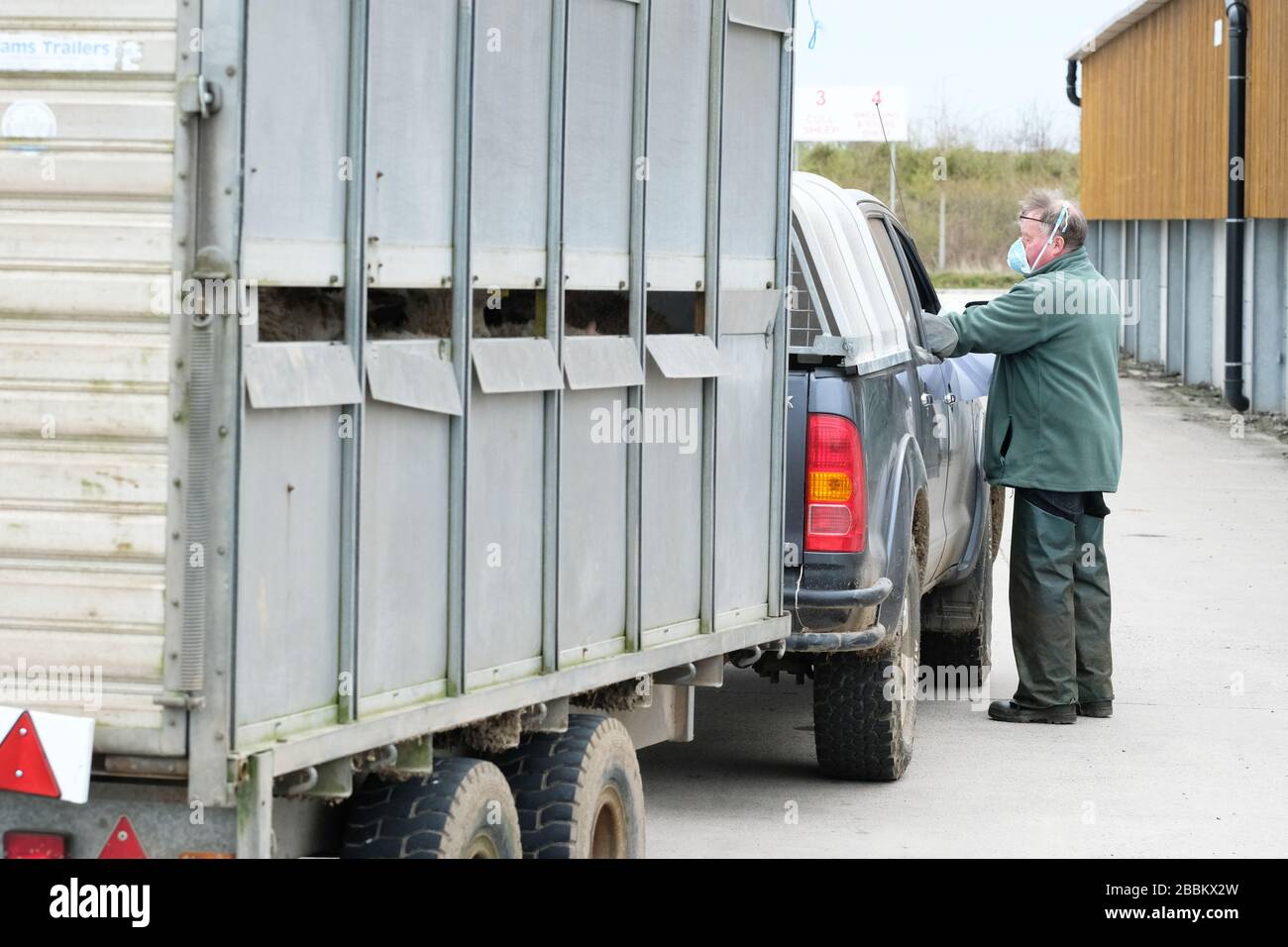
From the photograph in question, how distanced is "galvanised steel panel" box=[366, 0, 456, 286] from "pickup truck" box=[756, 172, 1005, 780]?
280 cm

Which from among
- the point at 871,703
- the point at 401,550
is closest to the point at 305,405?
the point at 401,550

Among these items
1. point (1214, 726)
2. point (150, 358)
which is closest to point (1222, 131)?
point (1214, 726)

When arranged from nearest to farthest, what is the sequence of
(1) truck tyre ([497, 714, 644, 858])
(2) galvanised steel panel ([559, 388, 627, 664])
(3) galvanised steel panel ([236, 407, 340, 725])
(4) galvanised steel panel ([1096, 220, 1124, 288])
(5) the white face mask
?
(3) galvanised steel panel ([236, 407, 340, 725]) < (1) truck tyre ([497, 714, 644, 858]) < (2) galvanised steel panel ([559, 388, 627, 664]) < (5) the white face mask < (4) galvanised steel panel ([1096, 220, 1124, 288])

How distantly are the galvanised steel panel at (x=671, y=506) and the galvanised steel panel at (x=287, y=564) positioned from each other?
5.25 feet

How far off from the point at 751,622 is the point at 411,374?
2392mm

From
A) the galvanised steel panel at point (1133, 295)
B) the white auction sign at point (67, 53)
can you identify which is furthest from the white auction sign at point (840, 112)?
the white auction sign at point (67, 53)

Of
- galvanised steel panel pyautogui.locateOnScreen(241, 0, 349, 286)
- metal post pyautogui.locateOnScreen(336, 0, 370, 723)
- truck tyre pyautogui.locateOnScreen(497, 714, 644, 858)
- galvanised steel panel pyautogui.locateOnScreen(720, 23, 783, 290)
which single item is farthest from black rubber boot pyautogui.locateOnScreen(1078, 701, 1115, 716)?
galvanised steel panel pyautogui.locateOnScreen(241, 0, 349, 286)

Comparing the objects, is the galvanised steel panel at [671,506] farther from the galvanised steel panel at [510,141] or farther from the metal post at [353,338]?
the metal post at [353,338]

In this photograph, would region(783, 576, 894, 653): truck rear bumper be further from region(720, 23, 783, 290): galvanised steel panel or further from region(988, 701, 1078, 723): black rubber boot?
region(988, 701, 1078, 723): black rubber boot

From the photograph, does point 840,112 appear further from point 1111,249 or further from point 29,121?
point 29,121

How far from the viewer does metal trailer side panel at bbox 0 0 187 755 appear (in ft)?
14.2

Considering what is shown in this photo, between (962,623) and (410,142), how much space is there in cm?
611

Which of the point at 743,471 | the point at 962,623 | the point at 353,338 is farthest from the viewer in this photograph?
the point at 962,623

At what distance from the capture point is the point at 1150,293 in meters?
35.7
